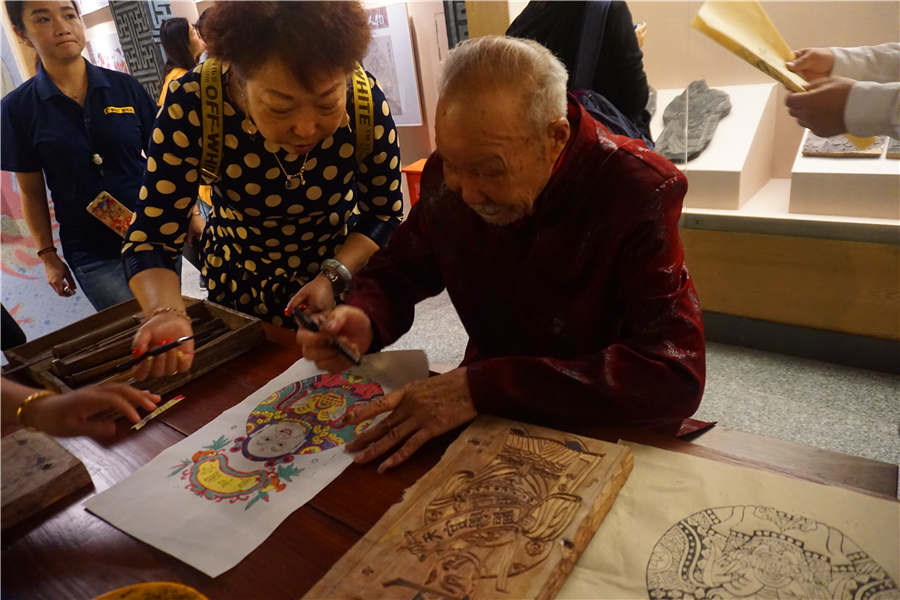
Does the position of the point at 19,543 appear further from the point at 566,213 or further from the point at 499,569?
the point at 566,213

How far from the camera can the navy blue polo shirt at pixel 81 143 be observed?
2.27 metres

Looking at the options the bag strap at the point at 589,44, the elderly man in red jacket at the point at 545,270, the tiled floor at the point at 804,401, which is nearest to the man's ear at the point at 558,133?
the elderly man in red jacket at the point at 545,270

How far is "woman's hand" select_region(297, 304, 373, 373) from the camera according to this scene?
4.51 ft

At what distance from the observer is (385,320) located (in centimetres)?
153

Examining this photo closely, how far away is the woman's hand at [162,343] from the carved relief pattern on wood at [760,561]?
0.99m

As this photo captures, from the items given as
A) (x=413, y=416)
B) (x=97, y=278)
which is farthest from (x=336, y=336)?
(x=97, y=278)

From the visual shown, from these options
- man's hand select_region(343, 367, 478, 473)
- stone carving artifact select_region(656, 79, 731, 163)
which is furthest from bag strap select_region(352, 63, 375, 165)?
stone carving artifact select_region(656, 79, 731, 163)

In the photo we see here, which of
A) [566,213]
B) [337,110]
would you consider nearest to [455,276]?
[566,213]

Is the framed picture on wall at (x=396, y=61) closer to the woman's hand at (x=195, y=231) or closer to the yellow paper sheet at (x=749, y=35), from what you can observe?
the woman's hand at (x=195, y=231)

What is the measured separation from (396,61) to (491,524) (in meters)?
3.63

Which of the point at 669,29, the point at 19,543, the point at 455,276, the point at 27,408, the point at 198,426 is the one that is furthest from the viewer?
the point at 669,29

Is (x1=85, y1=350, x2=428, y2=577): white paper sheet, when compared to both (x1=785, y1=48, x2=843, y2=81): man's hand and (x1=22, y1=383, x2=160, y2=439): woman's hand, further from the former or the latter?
(x1=785, y1=48, x2=843, y2=81): man's hand

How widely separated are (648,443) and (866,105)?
0.95m

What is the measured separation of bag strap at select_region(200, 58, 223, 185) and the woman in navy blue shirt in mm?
1129
